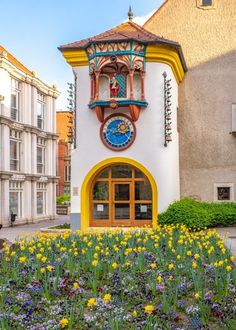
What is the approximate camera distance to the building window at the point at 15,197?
26.7m

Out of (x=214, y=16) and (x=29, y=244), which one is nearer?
(x=29, y=244)

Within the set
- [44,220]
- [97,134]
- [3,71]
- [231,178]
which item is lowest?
[44,220]

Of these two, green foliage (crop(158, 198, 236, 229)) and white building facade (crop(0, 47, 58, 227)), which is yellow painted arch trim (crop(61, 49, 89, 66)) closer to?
green foliage (crop(158, 198, 236, 229))

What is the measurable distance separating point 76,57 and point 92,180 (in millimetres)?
5431

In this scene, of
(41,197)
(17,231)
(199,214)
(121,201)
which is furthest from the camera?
(41,197)

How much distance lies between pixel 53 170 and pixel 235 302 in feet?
90.5

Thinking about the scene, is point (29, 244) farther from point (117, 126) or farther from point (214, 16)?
point (214, 16)

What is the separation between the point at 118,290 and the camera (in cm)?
704

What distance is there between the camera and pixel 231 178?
20.0 metres

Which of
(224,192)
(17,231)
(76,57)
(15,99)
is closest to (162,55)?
(76,57)

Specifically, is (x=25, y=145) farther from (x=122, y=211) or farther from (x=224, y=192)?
(x=224, y=192)

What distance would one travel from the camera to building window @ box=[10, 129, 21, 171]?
27.1m

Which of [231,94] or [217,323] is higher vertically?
[231,94]

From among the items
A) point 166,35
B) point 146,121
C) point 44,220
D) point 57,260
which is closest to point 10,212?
point 44,220
